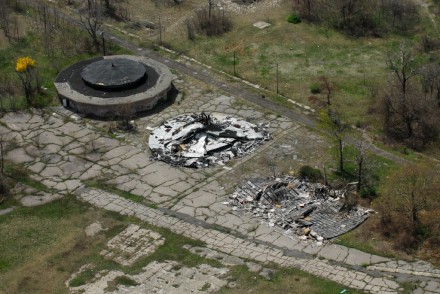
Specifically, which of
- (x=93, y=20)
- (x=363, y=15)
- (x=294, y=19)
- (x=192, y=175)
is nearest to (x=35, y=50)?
(x=93, y=20)

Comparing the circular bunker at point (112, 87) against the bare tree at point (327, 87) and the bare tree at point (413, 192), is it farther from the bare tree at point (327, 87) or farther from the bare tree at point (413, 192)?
the bare tree at point (413, 192)

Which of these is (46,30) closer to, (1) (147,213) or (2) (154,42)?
(2) (154,42)

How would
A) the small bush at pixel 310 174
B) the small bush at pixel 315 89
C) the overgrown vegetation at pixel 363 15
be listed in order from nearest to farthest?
the small bush at pixel 310 174 → the small bush at pixel 315 89 → the overgrown vegetation at pixel 363 15

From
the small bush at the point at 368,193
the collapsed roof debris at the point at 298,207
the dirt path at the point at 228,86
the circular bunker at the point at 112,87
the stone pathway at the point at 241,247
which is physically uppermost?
the circular bunker at the point at 112,87

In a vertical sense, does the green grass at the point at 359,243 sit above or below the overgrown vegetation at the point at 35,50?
below

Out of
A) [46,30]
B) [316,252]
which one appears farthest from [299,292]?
[46,30]

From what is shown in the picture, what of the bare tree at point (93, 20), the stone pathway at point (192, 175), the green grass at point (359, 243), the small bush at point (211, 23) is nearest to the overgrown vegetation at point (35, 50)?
the bare tree at point (93, 20)
